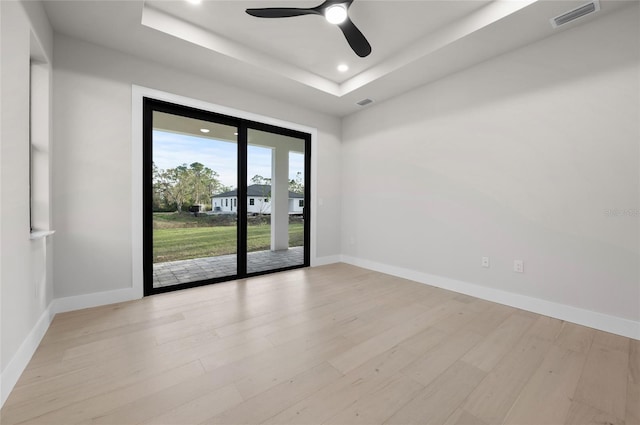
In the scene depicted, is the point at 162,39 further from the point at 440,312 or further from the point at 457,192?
the point at 440,312

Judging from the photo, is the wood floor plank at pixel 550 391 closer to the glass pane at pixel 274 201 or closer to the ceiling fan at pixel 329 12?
the ceiling fan at pixel 329 12

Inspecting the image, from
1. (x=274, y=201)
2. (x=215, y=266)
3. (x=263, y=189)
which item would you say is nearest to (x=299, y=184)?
(x=274, y=201)

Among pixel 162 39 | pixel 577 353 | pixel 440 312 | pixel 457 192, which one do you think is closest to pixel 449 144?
pixel 457 192

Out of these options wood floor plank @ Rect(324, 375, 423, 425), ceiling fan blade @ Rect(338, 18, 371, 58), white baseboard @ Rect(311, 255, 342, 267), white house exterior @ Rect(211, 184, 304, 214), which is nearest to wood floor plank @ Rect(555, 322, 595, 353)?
wood floor plank @ Rect(324, 375, 423, 425)

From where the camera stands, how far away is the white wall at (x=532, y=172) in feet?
6.96

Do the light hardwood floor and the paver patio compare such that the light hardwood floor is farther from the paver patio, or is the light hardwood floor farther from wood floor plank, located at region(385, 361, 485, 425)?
the paver patio

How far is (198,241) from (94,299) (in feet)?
4.00

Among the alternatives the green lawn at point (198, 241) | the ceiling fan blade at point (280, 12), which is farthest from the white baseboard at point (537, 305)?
the ceiling fan blade at point (280, 12)

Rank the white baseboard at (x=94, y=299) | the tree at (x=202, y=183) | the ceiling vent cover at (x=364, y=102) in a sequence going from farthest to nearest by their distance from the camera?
the ceiling vent cover at (x=364, y=102) → the tree at (x=202, y=183) → the white baseboard at (x=94, y=299)

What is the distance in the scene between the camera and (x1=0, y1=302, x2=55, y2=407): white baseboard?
4.42ft

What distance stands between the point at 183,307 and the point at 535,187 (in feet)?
12.0

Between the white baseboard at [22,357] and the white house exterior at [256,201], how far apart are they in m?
1.89

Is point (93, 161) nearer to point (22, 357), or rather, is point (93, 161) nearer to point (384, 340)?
point (22, 357)

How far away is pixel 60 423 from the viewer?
1209mm
